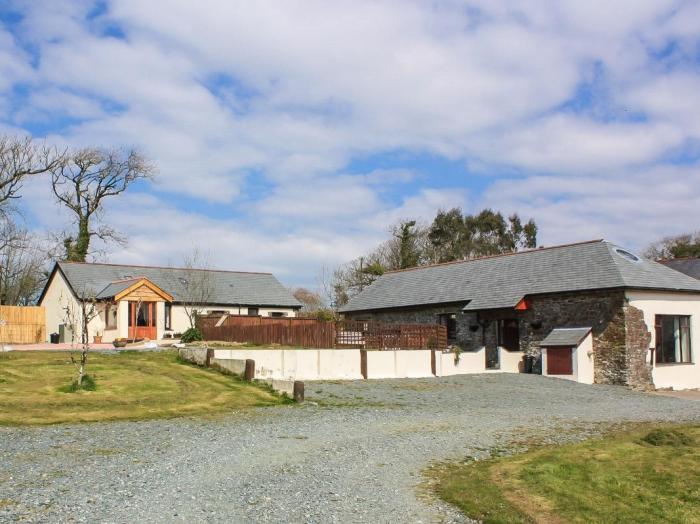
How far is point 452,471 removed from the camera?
1084cm

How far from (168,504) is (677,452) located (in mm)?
8922

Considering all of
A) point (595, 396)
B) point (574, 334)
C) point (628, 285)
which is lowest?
point (595, 396)

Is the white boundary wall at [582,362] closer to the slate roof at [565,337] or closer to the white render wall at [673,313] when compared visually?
the slate roof at [565,337]

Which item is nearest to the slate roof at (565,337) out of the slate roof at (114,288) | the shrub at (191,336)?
the shrub at (191,336)

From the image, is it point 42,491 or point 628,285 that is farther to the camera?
point 628,285

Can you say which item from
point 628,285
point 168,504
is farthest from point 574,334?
point 168,504

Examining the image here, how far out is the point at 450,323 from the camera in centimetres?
3541

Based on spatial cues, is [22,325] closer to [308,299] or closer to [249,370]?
[249,370]

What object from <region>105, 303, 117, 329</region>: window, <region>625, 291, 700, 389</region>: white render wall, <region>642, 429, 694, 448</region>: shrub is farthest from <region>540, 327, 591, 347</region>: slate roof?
<region>105, 303, 117, 329</region>: window

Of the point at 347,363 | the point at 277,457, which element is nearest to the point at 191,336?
the point at 347,363

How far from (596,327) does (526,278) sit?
16.5 ft

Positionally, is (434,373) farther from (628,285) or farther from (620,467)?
(620,467)

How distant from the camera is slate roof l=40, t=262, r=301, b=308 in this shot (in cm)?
4219

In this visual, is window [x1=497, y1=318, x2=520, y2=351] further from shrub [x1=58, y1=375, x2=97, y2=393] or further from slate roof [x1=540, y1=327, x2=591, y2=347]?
shrub [x1=58, y1=375, x2=97, y2=393]
